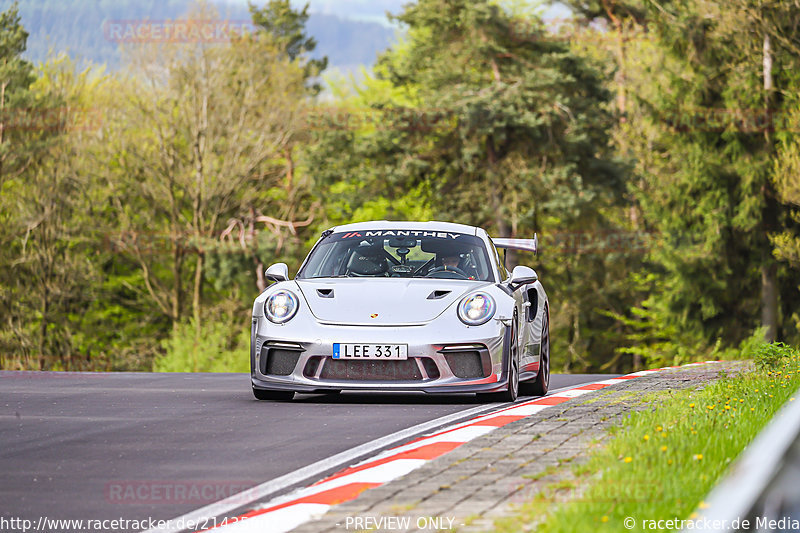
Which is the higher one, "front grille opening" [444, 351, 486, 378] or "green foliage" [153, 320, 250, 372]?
"front grille opening" [444, 351, 486, 378]

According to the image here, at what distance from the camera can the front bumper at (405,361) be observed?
10070 mm

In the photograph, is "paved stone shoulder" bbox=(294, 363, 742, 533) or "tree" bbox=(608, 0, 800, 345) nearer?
"paved stone shoulder" bbox=(294, 363, 742, 533)

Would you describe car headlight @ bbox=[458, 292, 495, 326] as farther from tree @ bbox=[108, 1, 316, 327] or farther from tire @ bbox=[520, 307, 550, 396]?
tree @ bbox=[108, 1, 316, 327]

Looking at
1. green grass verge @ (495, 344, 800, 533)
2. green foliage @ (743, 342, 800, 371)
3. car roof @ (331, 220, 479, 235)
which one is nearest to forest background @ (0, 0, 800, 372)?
green foliage @ (743, 342, 800, 371)

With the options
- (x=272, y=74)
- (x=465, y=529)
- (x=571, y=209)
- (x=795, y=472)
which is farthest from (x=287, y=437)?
(x=272, y=74)

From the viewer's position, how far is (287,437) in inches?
314

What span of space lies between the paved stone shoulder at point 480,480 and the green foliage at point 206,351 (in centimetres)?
3159

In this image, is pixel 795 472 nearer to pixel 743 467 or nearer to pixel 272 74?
pixel 743 467

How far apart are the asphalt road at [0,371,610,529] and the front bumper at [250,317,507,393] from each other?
0.64ft

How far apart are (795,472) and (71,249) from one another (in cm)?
4630

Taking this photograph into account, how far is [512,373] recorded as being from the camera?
416 inches

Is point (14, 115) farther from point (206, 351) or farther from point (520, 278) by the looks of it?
point (520, 278)

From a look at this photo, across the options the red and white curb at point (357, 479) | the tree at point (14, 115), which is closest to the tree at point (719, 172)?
the tree at point (14, 115)

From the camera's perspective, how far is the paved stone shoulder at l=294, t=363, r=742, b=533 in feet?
15.8
